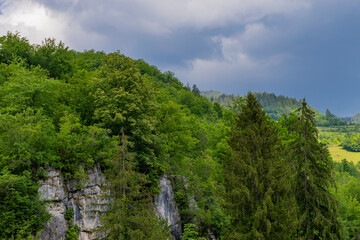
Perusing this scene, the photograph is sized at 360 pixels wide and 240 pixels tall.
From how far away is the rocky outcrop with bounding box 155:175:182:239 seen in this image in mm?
21750

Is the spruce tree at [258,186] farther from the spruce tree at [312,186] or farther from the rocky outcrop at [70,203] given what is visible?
the rocky outcrop at [70,203]

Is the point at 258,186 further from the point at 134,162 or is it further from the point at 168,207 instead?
the point at 168,207

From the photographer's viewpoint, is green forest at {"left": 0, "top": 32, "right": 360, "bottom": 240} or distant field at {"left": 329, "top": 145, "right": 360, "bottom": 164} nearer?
green forest at {"left": 0, "top": 32, "right": 360, "bottom": 240}

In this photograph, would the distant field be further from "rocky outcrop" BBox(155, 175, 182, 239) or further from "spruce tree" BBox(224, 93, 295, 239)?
"spruce tree" BBox(224, 93, 295, 239)

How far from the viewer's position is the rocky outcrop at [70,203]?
13.5m

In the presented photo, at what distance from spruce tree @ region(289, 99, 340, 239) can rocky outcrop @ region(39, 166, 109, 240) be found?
12156 millimetres

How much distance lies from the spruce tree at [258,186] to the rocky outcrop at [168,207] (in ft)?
28.1

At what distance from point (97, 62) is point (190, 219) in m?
59.7

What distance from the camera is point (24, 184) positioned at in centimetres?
1226

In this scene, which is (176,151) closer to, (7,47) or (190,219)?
Result: (190,219)

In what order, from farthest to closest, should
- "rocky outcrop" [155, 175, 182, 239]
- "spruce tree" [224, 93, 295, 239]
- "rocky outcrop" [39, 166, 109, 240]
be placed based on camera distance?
1. "rocky outcrop" [155, 175, 182, 239]
2. "rocky outcrop" [39, 166, 109, 240]
3. "spruce tree" [224, 93, 295, 239]

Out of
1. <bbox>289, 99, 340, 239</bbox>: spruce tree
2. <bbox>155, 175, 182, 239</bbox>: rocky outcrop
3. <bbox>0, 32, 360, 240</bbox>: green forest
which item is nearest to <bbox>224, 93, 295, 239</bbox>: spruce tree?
<bbox>0, 32, 360, 240</bbox>: green forest

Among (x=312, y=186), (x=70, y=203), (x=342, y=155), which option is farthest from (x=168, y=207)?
(x=342, y=155)

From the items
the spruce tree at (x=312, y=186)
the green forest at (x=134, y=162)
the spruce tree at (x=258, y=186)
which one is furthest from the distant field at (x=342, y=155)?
the spruce tree at (x=258, y=186)
